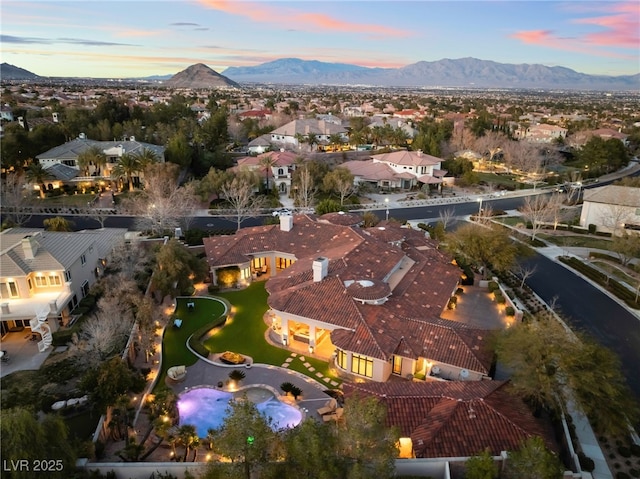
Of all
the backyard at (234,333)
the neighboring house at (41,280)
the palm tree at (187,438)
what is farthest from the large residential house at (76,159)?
the palm tree at (187,438)

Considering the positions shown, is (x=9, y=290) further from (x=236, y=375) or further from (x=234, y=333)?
(x=236, y=375)

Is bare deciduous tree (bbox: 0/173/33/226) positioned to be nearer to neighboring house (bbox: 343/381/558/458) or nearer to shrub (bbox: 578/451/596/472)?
neighboring house (bbox: 343/381/558/458)

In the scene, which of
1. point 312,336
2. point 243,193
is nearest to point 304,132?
point 243,193

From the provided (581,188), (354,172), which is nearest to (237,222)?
(354,172)

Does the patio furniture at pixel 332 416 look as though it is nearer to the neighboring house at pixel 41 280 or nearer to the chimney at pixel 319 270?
the chimney at pixel 319 270

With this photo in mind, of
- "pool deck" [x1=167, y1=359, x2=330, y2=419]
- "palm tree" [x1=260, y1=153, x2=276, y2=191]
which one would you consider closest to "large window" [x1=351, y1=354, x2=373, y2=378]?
"pool deck" [x1=167, y1=359, x2=330, y2=419]

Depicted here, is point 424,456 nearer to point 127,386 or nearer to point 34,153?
point 127,386
